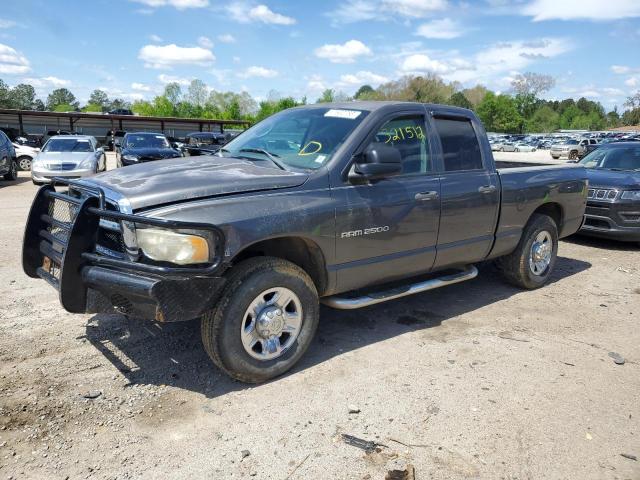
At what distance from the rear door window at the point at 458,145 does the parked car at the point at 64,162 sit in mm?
12372

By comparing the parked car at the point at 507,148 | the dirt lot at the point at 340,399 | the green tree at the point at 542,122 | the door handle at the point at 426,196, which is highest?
the green tree at the point at 542,122

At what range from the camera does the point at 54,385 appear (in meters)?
3.54

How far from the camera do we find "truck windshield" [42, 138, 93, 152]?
15.9 m

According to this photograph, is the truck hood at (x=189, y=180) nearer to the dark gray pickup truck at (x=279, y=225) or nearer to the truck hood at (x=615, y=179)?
the dark gray pickup truck at (x=279, y=225)

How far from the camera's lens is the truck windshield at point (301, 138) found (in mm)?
4113

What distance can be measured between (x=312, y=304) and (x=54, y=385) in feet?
6.08

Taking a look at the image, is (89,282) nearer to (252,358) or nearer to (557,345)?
(252,358)

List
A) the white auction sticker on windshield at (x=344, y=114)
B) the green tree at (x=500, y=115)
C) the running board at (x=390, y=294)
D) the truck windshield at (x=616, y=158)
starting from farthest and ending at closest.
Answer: the green tree at (x=500, y=115)
the truck windshield at (x=616, y=158)
the white auction sticker on windshield at (x=344, y=114)
the running board at (x=390, y=294)

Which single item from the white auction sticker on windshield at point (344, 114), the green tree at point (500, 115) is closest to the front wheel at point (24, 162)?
the white auction sticker on windshield at point (344, 114)

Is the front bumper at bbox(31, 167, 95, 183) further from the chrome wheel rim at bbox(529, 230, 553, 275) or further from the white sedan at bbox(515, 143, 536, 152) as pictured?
the white sedan at bbox(515, 143, 536, 152)

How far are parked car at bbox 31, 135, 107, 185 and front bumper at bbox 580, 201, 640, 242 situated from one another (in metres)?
12.7

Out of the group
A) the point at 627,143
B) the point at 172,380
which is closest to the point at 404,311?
the point at 172,380

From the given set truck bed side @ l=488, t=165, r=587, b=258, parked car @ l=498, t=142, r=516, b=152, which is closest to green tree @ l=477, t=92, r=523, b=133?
parked car @ l=498, t=142, r=516, b=152

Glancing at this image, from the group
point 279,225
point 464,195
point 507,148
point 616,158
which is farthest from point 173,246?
point 507,148
